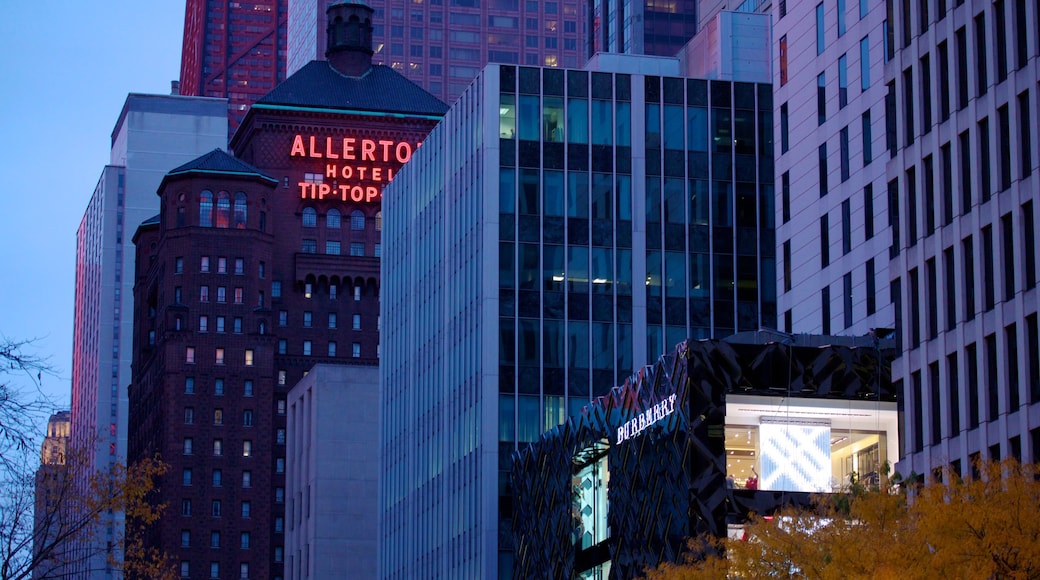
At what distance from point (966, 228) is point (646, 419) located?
92.4 feet

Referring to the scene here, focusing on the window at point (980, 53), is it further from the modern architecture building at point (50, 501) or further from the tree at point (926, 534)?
the modern architecture building at point (50, 501)

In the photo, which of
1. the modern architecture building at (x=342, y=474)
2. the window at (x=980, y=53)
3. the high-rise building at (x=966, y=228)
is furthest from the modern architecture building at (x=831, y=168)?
the modern architecture building at (x=342, y=474)

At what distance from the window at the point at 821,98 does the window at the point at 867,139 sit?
482 cm

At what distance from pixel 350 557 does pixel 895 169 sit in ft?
361

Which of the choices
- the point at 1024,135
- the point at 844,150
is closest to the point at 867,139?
the point at 844,150

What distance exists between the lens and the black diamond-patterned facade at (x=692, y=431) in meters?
87.4

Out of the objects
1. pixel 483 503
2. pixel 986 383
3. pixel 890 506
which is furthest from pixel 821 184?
pixel 890 506

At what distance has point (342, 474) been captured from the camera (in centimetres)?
17650

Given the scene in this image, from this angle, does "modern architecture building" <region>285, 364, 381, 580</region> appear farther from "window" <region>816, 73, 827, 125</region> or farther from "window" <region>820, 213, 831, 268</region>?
"window" <region>820, 213, 831, 268</region>

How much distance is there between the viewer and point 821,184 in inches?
3944

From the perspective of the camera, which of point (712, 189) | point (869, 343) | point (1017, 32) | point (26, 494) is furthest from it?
point (712, 189)

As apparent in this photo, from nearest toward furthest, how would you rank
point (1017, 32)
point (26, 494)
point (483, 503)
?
point (26, 494) < point (1017, 32) < point (483, 503)

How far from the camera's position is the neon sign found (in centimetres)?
9031

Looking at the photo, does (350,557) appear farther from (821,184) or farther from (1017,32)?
(1017,32)
